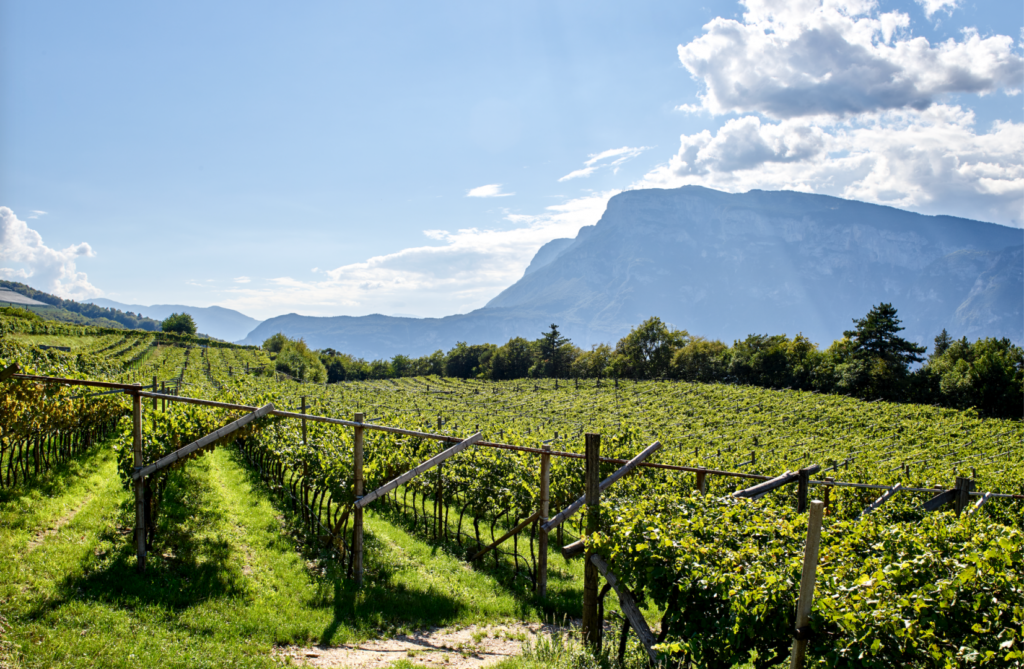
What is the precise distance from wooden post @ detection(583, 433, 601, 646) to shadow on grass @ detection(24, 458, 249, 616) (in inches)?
174

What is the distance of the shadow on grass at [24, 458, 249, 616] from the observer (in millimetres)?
5961

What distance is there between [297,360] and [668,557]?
299ft

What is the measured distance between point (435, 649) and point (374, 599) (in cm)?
143

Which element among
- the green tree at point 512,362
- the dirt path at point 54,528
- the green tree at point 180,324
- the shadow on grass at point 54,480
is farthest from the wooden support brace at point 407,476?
the green tree at point 180,324

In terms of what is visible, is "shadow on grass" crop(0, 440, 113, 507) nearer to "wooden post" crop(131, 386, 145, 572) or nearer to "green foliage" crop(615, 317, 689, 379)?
"wooden post" crop(131, 386, 145, 572)

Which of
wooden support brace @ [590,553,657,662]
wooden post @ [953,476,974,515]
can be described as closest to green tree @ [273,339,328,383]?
wooden support brace @ [590,553,657,662]

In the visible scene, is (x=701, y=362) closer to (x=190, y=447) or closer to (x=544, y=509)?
(x=544, y=509)

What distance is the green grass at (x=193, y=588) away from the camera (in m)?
5.23

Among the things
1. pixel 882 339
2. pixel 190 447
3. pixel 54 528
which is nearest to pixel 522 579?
pixel 190 447

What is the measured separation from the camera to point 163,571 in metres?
6.77

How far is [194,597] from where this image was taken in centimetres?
629

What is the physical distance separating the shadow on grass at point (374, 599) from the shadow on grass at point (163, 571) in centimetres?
114

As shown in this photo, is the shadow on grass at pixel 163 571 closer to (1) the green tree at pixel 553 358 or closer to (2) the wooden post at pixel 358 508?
(2) the wooden post at pixel 358 508

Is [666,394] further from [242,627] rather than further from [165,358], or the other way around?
[165,358]
